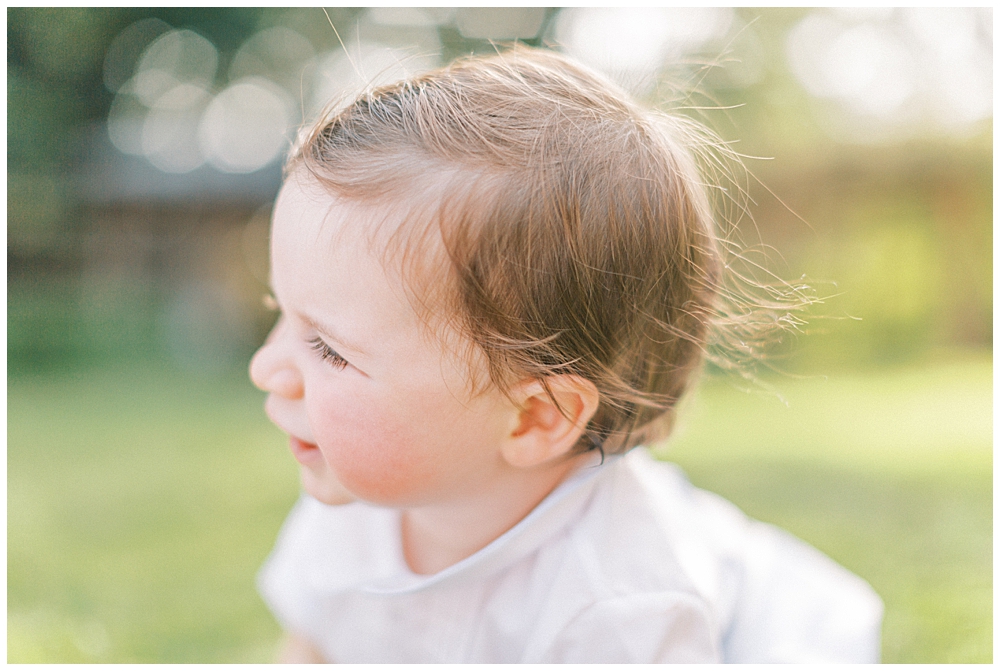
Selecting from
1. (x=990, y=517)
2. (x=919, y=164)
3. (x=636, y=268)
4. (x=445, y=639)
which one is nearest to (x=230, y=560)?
(x=445, y=639)

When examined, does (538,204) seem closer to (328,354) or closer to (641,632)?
(328,354)

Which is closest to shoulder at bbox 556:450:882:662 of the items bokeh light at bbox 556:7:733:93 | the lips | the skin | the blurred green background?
the skin

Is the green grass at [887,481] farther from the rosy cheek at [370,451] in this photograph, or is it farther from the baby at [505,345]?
the rosy cheek at [370,451]

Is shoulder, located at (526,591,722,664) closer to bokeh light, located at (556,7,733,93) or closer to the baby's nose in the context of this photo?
the baby's nose

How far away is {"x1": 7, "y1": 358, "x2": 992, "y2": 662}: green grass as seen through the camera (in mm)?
1697

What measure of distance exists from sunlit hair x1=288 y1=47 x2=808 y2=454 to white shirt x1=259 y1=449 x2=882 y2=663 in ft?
0.89

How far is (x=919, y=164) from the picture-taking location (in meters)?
6.13

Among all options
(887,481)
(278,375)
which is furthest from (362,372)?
(887,481)

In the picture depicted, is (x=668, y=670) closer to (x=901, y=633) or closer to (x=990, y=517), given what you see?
(x=901, y=633)

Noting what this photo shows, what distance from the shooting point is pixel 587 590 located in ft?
3.66

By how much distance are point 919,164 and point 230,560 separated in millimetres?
6301

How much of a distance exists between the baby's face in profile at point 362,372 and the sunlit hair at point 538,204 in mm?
44

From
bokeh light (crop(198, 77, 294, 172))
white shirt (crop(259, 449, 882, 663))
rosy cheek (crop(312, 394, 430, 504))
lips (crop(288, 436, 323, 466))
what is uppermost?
rosy cheek (crop(312, 394, 430, 504))

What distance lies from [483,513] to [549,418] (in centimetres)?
25
